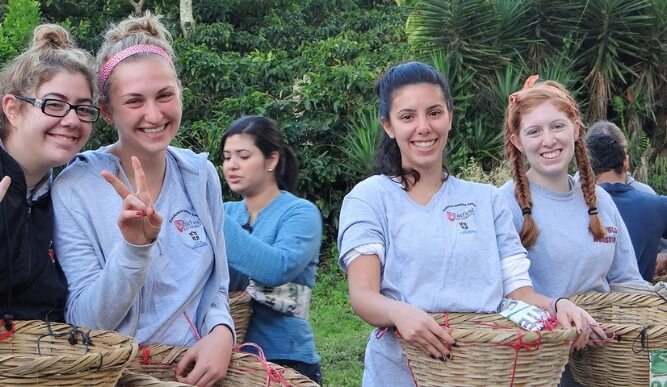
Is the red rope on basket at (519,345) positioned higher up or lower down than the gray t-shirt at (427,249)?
lower down

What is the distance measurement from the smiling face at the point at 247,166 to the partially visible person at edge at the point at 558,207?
1.11 meters

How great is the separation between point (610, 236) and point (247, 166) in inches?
64.0

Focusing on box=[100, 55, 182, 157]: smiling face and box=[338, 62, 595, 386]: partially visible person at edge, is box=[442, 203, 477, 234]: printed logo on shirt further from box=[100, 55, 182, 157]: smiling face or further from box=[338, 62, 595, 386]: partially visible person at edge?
box=[100, 55, 182, 157]: smiling face

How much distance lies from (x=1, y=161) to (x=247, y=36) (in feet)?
40.7

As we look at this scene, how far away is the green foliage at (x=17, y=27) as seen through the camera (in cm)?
1028

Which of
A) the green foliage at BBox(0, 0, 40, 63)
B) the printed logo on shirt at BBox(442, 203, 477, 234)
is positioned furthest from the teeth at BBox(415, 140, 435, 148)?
the green foliage at BBox(0, 0, 40, 63)

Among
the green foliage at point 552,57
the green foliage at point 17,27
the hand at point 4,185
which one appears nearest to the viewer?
the hand at point 4,185

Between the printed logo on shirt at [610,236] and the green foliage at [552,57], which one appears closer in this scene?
the printed logo on shirt at [610,236]

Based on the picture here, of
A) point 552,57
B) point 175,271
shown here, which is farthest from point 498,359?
point 552,57

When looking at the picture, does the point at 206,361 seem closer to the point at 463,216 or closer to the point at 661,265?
the point at 463,216

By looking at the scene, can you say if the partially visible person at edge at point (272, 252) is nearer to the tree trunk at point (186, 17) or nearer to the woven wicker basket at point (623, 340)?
the woven wicker basket at point (623, 340)

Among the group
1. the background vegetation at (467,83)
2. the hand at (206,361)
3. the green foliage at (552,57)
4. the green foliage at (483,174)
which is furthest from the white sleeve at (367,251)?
the green foliage at (552,57)

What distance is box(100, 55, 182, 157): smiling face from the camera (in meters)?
2.70

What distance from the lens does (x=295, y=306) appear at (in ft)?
12.6
